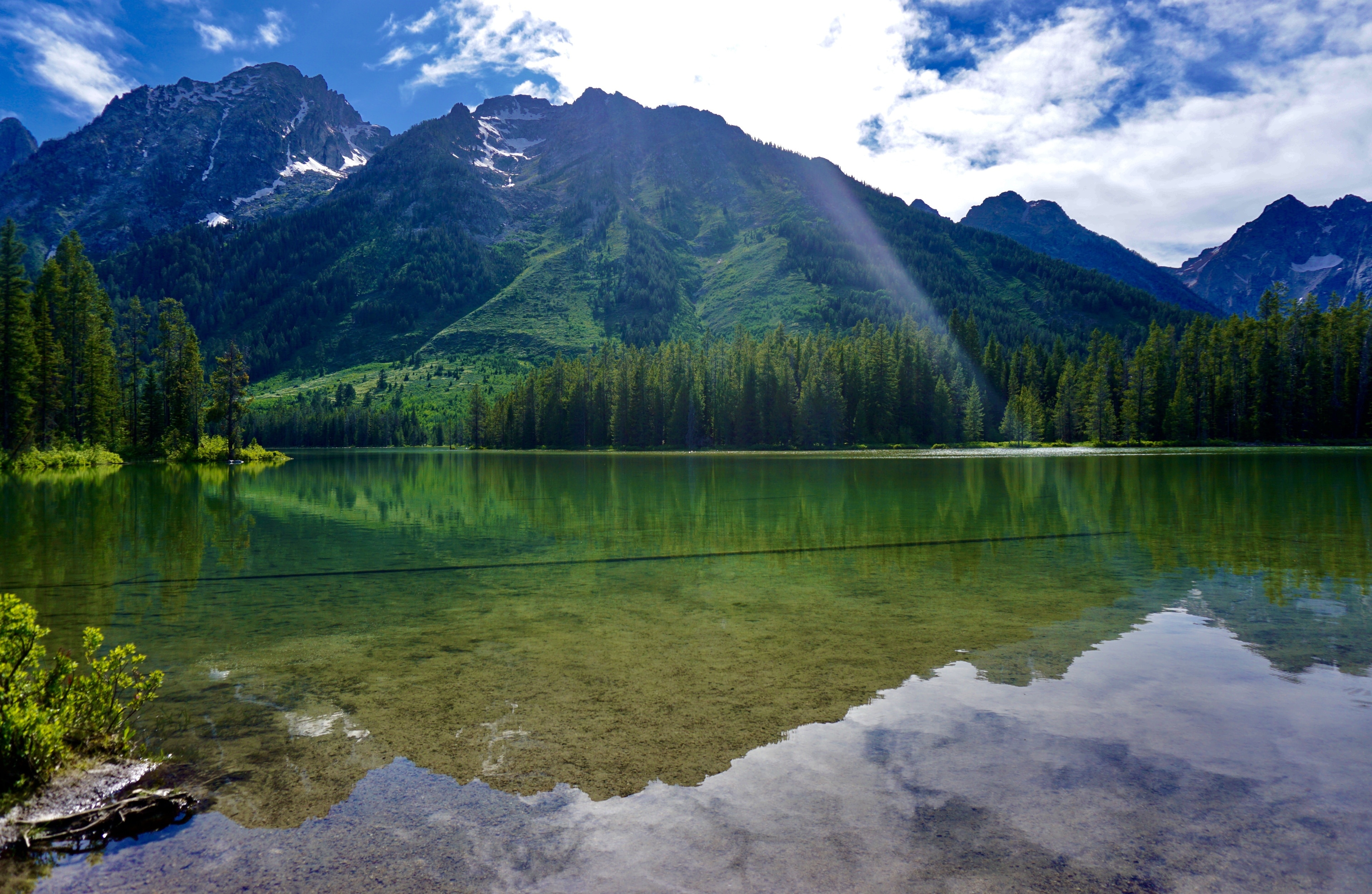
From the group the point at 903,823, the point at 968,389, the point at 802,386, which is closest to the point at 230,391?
the point at 802,386

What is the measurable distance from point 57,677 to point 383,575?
931cm

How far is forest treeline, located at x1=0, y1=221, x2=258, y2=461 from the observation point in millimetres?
57156

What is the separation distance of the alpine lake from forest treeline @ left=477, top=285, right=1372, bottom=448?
103875 mm

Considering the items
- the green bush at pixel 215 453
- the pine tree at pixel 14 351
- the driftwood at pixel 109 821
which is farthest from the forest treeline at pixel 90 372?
the driftwood at pixel 109 821

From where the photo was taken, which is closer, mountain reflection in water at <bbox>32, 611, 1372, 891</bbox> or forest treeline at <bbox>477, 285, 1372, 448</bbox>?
mountain reflection in water at <bbox>32, 611, 1372, 891</bbox>

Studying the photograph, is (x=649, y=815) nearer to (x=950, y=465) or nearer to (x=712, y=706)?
(x=712, y=706)

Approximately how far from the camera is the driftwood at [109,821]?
5027 millimetres

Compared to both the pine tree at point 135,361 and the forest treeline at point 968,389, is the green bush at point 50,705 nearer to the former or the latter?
the pine tree at point 135,361

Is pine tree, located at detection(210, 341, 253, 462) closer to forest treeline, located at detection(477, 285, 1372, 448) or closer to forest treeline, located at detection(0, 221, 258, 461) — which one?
forest treeline, located at detection(0, 221, 258, 461)

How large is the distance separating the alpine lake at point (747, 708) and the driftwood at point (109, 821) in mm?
171

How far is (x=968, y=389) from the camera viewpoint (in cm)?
12988

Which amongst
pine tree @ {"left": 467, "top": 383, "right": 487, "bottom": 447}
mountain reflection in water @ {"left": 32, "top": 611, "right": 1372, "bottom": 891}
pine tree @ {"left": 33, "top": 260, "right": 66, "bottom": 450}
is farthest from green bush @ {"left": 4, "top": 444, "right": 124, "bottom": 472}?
pine tree @ {"left": 467, "top": 383, "right": 487, "bottom": 447}

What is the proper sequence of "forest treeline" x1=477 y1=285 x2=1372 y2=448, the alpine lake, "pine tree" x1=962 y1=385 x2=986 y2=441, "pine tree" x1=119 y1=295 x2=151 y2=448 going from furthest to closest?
"pine tree" x1=962 y1=385 x2=986 y2=441 < "forest treeline" x1=477 y1=285 x2=1372 y2=448 < "pine tree" x1=119 y1=295 x2=151 y2=448 < the alpine lake

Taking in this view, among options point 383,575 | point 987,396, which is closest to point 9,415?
point 383,575
